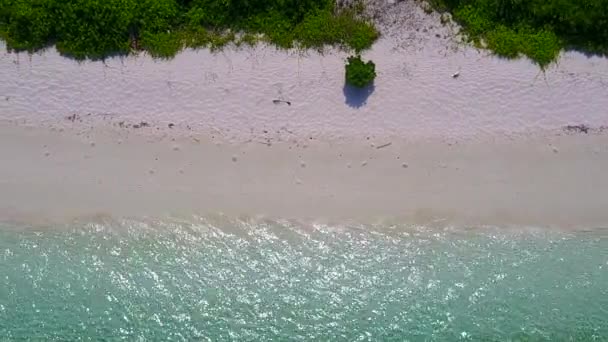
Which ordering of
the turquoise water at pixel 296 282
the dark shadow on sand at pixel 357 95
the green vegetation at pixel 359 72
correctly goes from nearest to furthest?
1. the green vegetation at pixel 359 72
2. the turquoise water at pixel 296 282
3. the dark shadow on sand at pixel 357 95

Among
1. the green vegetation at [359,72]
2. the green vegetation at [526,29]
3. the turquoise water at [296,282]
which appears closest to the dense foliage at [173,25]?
the green vegetation at [359,72]

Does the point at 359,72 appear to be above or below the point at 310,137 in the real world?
above

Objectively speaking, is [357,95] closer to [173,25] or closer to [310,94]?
[310,94]

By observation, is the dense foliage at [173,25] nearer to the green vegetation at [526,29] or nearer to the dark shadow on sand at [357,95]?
the dark shadow on sand at [357,95]

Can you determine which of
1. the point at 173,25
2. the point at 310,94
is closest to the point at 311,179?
the point at 310,94

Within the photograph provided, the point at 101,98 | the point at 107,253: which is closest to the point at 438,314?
the point at 107,253

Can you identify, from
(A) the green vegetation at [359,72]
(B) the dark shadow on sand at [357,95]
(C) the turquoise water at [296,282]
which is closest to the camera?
(A) the green vegetation at [359,72]

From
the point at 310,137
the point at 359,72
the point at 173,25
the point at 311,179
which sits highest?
the point at 173,25
